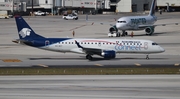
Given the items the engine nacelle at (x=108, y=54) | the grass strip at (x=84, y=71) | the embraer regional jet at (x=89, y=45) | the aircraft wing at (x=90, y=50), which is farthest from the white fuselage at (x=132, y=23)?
the grass strip at (x=84, y=71)

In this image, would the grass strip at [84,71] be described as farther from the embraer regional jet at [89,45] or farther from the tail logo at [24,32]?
the tail logo at [24,32]

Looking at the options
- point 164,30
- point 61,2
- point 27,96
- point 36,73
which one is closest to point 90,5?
point 61,2

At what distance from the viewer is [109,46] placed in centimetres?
5966

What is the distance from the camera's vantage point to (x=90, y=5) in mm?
193750

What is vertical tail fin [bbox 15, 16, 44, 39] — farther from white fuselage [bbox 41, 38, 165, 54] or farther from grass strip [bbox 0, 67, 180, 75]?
grass strip [bbox 0, 67, 180, 75]

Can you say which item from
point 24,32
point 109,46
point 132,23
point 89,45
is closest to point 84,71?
point 109,46

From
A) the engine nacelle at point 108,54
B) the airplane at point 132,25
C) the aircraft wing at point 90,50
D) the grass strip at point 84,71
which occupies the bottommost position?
the grass strip at point 84,71

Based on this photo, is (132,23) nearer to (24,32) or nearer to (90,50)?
(90,50)

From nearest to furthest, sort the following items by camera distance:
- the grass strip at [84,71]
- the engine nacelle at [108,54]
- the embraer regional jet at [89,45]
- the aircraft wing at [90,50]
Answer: the grass strip at [84,71], the engine nacelle at [108,54], the aircraft wing at [90,50], the embraer regional jet at [89,45]

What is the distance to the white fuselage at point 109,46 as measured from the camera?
59728 millimetres

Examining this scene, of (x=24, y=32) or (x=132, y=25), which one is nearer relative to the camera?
(x=24, y=32)

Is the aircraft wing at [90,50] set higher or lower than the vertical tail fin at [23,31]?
lower

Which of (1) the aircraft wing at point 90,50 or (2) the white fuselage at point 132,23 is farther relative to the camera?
(2) the white fuselage at point 132,23

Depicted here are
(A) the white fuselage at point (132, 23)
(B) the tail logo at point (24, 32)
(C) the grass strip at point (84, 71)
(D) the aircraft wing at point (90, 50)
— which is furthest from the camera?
(A) the white fuselage at point (132, 23)
